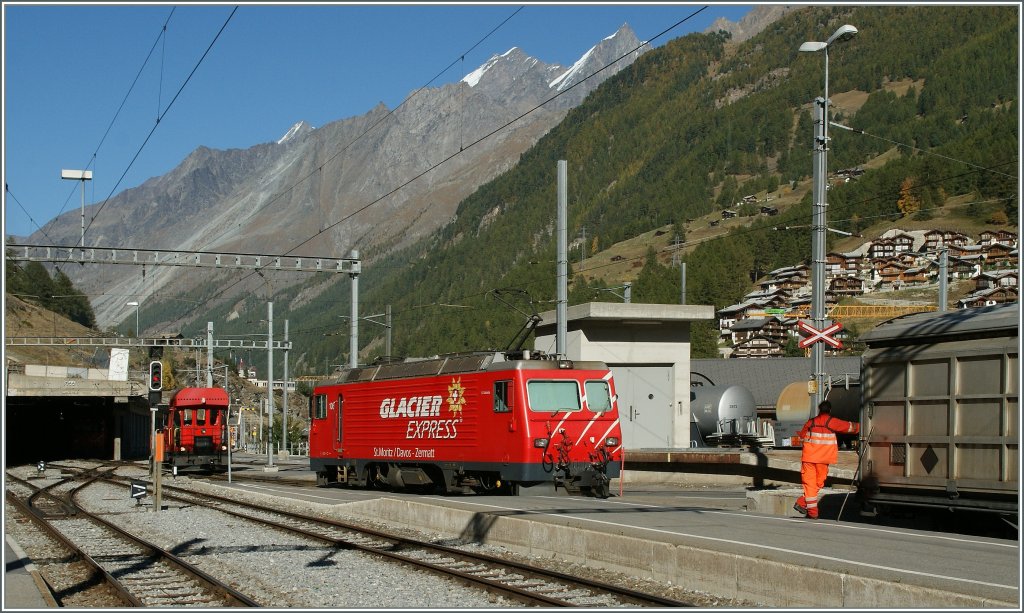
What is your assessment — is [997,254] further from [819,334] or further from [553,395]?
[553,395]

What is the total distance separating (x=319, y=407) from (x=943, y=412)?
69.6ft

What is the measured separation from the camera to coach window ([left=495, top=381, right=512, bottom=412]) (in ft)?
75.8

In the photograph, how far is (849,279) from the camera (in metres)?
156

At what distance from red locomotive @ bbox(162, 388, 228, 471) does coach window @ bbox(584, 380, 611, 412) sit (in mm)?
24211

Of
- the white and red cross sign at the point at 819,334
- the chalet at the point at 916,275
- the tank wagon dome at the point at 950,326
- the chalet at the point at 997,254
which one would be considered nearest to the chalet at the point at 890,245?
the chalet at the point at 916,275

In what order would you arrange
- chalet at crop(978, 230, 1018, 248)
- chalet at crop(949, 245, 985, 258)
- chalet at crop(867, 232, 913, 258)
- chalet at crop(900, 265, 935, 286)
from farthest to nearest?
chalet at crop(867, 232, 913, 258) → chalet at crop(900, 265, 935, 286) → chalet at crop(978, 230, 1018, 248) → chalet at crop(949, 245, 985, 258)

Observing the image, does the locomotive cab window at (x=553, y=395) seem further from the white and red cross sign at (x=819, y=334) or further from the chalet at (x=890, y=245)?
the chalet at (x=890, y=245)

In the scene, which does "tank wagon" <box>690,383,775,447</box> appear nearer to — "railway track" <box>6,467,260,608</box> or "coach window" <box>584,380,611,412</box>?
"coach window" <box>584,380,611,412</box>

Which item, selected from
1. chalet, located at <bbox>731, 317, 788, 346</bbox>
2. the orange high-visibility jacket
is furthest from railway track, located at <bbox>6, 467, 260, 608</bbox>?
chalet, located at <bbox>731, 317, 788, 346</bbox>

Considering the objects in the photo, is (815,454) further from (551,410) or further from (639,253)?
(639,253)

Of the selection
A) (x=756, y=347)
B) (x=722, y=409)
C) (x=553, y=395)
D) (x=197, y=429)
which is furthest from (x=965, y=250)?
(x=553, y=395)

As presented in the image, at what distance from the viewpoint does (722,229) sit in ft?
631

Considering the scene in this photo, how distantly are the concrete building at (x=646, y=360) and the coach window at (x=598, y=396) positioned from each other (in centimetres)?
1171

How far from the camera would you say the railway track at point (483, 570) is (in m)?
11.5
